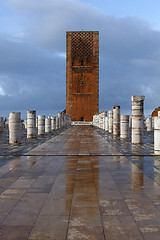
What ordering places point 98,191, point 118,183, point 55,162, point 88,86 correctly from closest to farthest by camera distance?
point 98,191
point 118,183
point 55,162
point 88,86

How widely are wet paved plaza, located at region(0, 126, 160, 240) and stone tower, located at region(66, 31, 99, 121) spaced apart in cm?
3727

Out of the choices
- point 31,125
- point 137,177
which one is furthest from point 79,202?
point 31,125

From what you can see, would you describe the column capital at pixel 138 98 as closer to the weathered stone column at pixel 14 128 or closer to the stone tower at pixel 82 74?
the weathered stone column at pixel 14 128

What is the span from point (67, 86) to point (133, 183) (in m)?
39.7

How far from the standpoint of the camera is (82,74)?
4309cm

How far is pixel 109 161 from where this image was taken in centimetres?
593

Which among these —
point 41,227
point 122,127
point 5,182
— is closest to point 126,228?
point 41,227

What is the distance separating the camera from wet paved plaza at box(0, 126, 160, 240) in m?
2.28

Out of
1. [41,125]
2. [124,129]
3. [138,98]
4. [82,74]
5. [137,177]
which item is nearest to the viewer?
[137,177]

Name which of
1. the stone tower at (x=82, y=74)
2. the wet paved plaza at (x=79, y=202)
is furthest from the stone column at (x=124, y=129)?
the stone tower at (x=82, y=74)

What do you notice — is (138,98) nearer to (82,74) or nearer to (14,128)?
(14,128)

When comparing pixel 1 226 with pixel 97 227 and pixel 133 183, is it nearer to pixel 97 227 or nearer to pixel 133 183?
pixel 97 227

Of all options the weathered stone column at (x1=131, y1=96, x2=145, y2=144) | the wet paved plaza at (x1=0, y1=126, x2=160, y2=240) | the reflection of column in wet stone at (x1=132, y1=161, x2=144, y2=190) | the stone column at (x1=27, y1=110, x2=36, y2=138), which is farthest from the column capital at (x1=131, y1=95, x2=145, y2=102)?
the stone column at (x1=27, y1=110, x2=36, y2=138)

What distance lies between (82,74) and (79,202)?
135 ft
